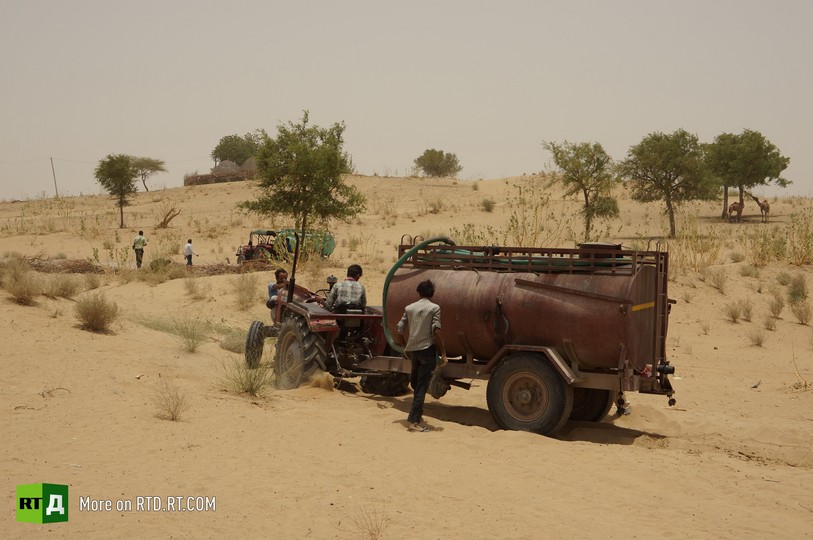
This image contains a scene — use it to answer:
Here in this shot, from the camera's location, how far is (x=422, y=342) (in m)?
9.85

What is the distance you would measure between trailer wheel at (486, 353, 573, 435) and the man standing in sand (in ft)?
2.51

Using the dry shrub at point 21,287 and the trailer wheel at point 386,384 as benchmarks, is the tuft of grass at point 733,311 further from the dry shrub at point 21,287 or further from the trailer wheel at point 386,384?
the dry shrub at point 21,287

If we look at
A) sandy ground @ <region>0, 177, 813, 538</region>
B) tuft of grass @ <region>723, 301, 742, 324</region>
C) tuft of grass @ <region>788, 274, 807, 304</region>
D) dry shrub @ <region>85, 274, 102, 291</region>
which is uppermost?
tuft of grass @ <region>788, 274, 807, 304</region>

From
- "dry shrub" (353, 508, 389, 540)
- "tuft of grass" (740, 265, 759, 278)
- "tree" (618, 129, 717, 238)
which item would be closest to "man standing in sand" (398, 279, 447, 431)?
"dry shrub" (353, 508, 389, 540)

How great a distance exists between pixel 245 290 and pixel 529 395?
1232 centimetres

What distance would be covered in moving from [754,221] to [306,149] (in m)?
26.3

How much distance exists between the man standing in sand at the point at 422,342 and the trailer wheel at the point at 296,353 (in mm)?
2225

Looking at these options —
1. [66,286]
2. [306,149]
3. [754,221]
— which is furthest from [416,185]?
[66,286]

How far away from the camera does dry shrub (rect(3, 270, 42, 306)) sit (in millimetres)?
13766

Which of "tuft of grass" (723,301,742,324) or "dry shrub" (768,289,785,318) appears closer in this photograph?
"tuft of grass" (723,301,742,324)

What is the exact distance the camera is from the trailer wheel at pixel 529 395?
9523 millimetres

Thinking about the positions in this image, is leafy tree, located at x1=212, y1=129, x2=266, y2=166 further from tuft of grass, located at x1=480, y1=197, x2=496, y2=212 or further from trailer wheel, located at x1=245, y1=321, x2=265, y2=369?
trailer wheel, located at x1=245, y1=321, x2=265, y2=369

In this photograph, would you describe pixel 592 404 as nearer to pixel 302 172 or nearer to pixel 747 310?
pixel 747 310

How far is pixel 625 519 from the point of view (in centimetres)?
682
